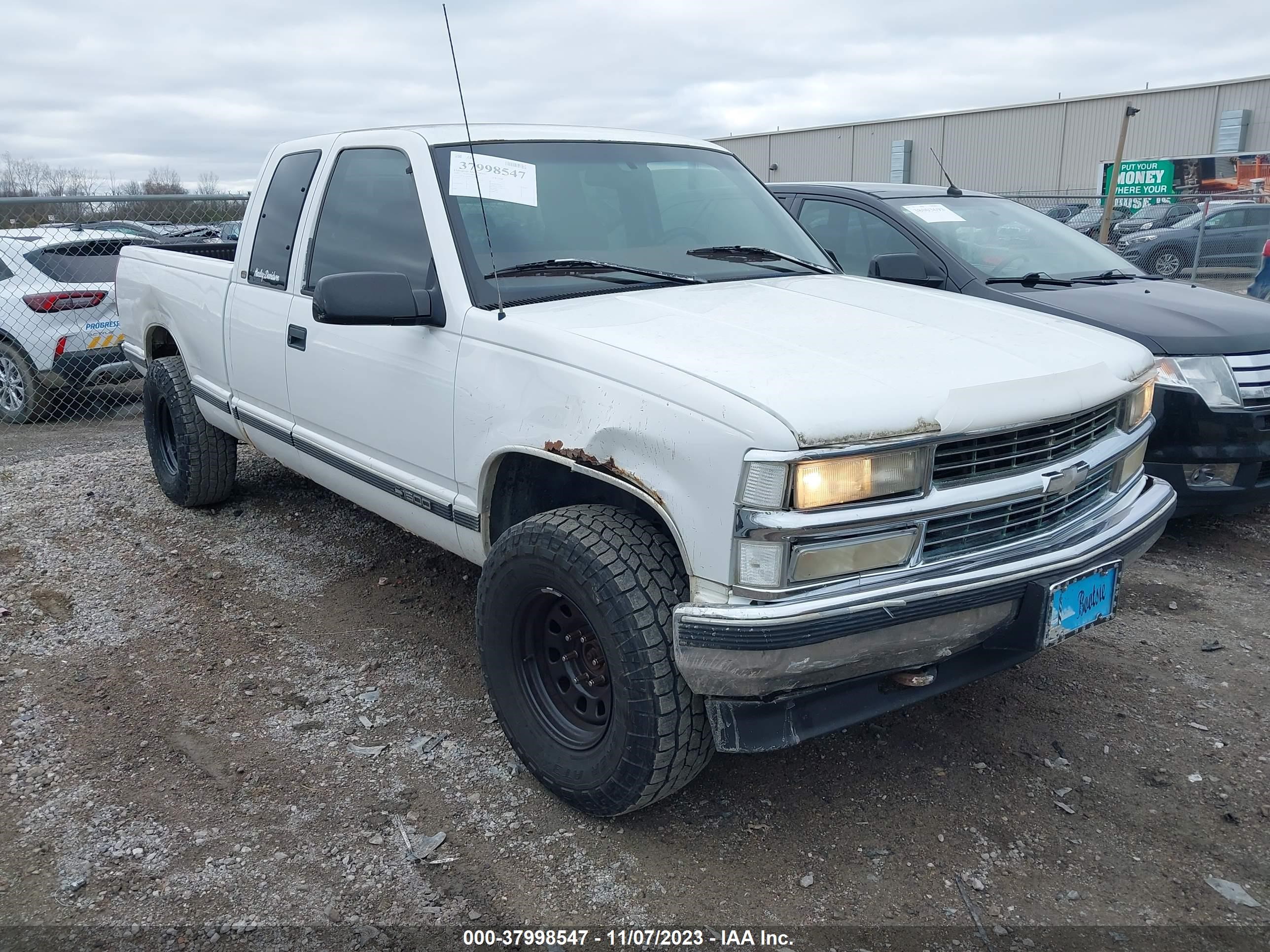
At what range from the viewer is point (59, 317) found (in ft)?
27.6

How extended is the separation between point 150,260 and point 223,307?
1.26m

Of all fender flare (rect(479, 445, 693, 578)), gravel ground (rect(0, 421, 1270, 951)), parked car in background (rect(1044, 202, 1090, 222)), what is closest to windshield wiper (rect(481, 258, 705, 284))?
fender flare (rect(479, 445, 693, 578))

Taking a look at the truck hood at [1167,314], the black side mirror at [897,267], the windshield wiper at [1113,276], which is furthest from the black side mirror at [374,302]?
the windshield wiper at [1113,276]

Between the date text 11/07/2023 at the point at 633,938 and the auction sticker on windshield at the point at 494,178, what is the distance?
7.29ft

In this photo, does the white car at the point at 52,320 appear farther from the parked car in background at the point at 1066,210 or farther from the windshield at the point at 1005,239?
the parked car in background at the point at 1066,210

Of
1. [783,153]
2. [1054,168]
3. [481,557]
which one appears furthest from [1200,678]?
[783,153]

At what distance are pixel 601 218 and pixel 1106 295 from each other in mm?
3198

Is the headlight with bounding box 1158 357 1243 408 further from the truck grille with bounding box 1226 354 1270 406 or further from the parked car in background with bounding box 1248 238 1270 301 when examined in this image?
the parked car in background with bounding box 1248 238 1270 301

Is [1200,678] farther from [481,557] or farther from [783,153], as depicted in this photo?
[783,153]

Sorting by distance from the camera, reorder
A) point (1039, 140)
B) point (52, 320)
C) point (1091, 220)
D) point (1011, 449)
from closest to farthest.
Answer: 1. point (1011, 449)
2. point (52, 320)
3. point (1091, 220)
4. point (1039, 140)

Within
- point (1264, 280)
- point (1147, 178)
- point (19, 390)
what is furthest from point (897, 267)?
point (1147, 178)

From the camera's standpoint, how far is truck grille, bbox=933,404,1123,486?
247 centimetres

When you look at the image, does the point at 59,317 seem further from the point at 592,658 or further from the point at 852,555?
the point at 852,555

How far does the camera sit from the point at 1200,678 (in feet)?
12.3
